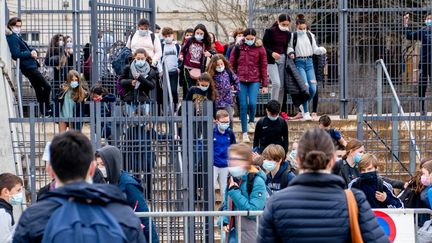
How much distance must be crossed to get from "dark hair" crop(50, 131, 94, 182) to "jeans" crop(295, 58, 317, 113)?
43.4ft

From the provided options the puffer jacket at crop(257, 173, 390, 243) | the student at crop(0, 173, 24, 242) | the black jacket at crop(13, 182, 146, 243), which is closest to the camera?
the black jacket at crop(13, 182, 146, 243)

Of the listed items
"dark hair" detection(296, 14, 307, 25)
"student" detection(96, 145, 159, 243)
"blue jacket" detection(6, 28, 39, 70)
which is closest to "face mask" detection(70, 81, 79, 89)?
"blue jacket" detection(6, 28, 39, 70)

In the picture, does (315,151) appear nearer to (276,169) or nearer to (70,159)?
(70,159)

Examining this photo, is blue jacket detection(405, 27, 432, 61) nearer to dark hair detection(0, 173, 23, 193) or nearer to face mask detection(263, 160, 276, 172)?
face mask detection(263, 160, 276, 172)

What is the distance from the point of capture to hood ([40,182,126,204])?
6.19 m

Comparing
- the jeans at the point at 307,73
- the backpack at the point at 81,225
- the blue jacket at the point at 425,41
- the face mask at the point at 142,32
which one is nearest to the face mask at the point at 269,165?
the face mask at the point at 142,32

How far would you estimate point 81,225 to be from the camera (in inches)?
242

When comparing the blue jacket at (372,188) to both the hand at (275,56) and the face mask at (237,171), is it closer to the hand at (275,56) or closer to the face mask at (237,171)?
the face mask at (237,171)

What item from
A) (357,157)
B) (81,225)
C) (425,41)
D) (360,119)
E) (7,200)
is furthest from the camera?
(425,41)

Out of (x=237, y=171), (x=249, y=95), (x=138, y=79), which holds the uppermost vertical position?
(x=138, y=79)

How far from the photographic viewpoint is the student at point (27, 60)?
18.6 m

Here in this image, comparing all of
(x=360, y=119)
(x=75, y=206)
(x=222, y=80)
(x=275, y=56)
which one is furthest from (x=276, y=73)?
(x=75, y=206)

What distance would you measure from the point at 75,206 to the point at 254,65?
12.5 m

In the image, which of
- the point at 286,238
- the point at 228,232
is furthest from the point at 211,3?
the point at 286,238
